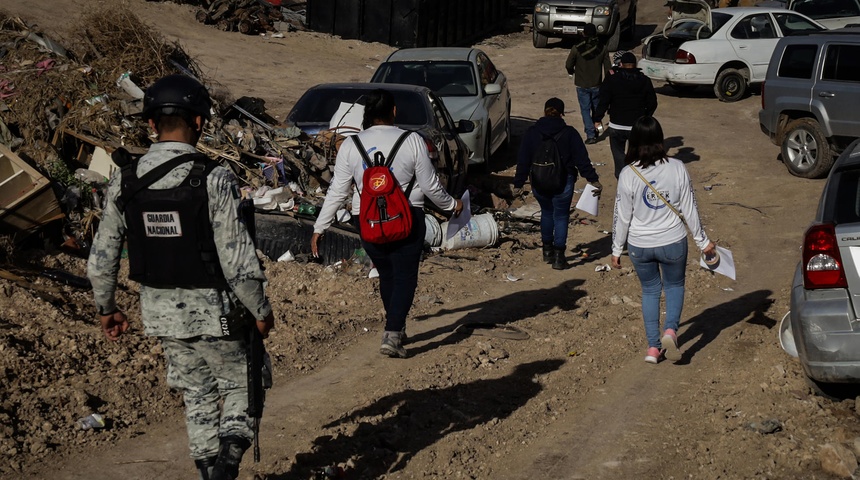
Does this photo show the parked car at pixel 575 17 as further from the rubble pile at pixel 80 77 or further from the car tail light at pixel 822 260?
the car tail light at pixel 822 260

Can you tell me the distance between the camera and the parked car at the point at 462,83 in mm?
14062

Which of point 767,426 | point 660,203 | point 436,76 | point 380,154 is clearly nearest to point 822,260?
point 767,426

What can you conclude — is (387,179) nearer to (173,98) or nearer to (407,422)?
(407,422)

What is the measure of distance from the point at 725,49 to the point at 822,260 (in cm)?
1537

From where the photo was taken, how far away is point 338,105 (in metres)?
12.4

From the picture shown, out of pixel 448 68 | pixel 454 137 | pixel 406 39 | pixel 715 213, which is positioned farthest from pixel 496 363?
pixel 406 39

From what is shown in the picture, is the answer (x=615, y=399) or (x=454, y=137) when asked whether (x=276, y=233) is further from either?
(x=615, y=399)

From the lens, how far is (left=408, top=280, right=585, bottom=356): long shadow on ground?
7.98 metres

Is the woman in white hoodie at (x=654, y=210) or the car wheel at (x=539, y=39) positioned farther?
the car wheel at (x=539, y=39)

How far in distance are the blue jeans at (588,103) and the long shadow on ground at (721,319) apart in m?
8.17

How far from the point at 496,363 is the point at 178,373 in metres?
3.35

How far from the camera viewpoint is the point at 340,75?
22.8m

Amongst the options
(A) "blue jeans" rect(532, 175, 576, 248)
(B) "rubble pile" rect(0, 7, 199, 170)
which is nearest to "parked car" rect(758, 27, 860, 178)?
(A) "blue jeans" rect(532, 175, 576, 248)

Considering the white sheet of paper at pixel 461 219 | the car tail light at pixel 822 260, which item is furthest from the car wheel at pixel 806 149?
the car tail light at pixel 822 260
